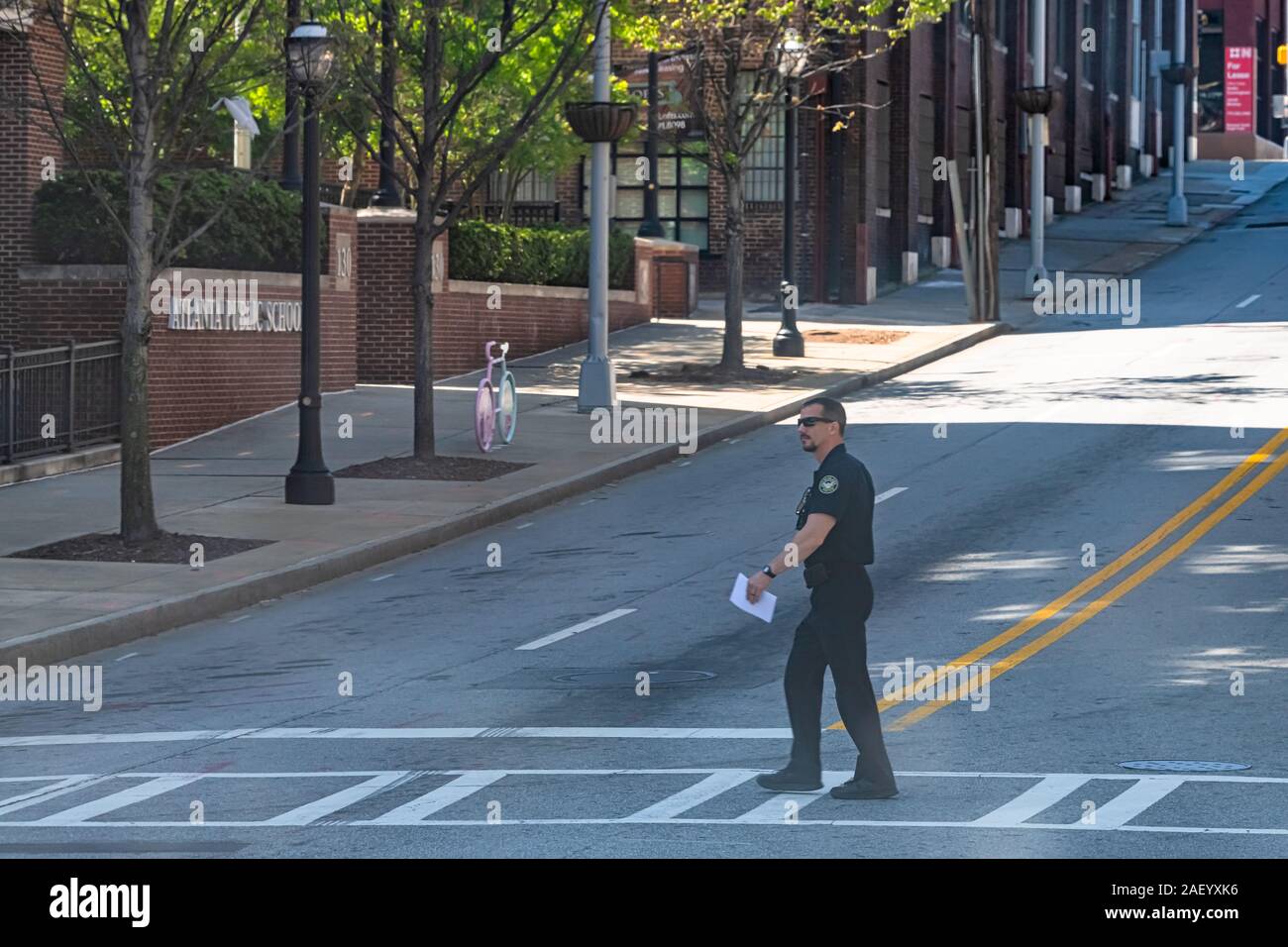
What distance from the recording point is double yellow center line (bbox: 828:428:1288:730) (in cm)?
1245

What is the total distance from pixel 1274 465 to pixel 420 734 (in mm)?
13202

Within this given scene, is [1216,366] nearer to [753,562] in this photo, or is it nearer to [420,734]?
[753,562]

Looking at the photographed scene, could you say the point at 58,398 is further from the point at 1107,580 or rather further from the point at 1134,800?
the point at 1134,800

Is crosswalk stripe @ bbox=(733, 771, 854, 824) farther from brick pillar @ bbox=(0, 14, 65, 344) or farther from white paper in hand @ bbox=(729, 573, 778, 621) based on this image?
brick pillar @ bbox=(0, 14, 65, 344)

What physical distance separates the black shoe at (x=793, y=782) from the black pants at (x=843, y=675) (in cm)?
3

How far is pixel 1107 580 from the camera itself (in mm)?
16156

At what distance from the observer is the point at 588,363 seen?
28641mm

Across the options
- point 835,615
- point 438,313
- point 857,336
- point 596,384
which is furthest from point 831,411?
point 857,336

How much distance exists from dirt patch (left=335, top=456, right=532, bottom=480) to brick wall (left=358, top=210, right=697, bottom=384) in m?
8.02

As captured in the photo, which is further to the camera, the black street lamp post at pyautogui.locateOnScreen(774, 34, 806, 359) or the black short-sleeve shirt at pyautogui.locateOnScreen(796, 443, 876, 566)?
the black street lamp post at pyautogui.locateOnScreen(774, 34, 806, 359)

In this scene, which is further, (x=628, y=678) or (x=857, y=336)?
(x=857, y=336)

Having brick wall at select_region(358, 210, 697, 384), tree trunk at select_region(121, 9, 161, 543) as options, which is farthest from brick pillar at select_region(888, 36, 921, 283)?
tree trunk at select_region(121, 9, 161, 543)

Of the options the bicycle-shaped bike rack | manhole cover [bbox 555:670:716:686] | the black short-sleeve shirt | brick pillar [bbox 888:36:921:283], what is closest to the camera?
the black short-sleeve shirt

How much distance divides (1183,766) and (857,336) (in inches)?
1127
